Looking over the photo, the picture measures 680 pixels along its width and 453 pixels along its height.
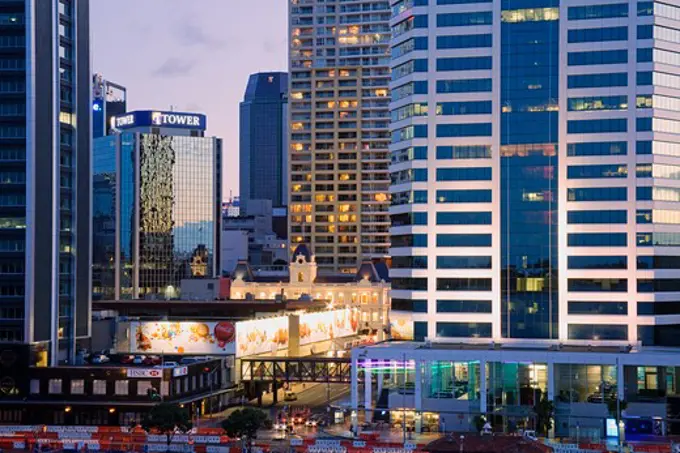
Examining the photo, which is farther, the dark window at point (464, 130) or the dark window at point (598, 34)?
the dark window at point (464, 130)

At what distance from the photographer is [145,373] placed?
13850 cm

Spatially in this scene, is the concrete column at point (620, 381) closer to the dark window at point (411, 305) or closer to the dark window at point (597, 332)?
the dark window at point (597, 332)

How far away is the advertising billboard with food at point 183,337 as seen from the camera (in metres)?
159

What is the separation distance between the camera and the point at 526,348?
14300cm

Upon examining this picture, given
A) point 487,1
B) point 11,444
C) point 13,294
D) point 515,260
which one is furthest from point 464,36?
point 11,444

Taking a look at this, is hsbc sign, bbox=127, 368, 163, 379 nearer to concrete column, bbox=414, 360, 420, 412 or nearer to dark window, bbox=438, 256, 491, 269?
concrete column, bbox=414, 360, 420, 412

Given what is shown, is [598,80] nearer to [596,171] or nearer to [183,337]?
[596,171]

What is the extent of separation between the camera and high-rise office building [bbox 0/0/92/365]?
479 ft

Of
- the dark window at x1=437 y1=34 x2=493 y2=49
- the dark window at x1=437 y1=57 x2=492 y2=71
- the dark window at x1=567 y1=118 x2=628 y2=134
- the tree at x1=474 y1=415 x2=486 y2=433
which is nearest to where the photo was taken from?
the tree at x1=474 y1=415 x2=486 y2=433

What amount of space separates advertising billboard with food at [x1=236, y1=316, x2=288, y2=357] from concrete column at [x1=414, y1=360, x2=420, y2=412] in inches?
1242

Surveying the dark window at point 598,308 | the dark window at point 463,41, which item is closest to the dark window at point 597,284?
the dark window at point 598,308

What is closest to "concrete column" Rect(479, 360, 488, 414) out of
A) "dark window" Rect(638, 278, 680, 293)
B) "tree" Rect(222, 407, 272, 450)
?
"dark window" Rect(638, 278, 680, 293)

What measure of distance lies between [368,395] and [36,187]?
160 feet

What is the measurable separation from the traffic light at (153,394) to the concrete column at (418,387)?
97.5 feet
